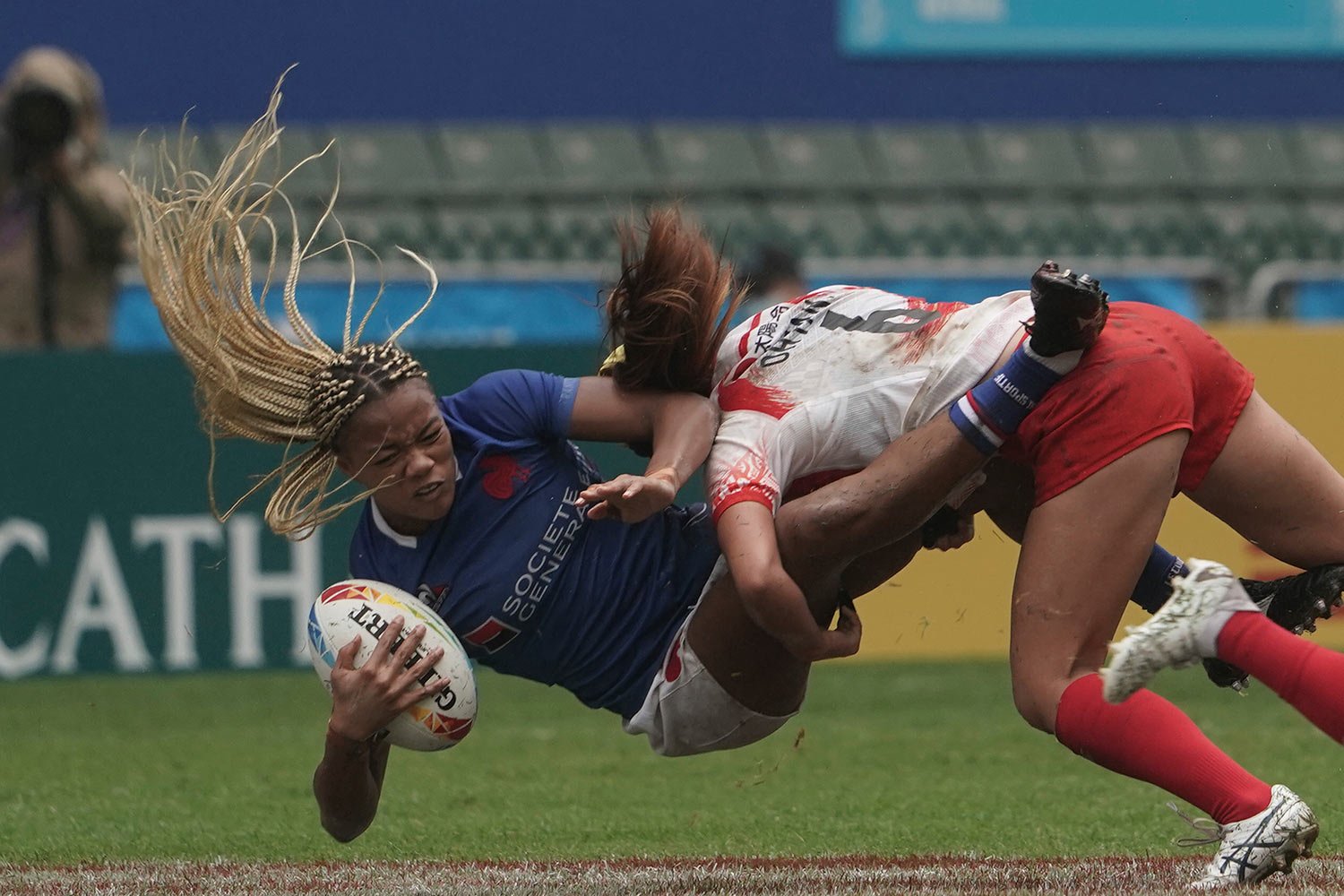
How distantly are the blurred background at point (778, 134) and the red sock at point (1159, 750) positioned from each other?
6.10 metres

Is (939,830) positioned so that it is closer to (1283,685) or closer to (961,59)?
(1283,685)

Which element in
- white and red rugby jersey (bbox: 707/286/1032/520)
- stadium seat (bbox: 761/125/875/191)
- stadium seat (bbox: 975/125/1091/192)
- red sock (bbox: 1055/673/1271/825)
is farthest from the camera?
stadium seat (bbox: 975/125/1091/192)

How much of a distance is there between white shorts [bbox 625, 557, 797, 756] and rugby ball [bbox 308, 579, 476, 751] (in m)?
0.50

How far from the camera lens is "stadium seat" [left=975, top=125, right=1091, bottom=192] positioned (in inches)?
555

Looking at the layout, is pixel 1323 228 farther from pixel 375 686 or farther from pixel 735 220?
pixel 375 686

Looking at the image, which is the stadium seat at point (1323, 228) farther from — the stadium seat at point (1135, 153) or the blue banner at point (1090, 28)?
the blue banner at point (1090, 28)

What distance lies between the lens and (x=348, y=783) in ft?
14.1

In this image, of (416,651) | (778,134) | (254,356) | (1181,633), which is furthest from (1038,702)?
(778,134)

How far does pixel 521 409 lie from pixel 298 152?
9.06m

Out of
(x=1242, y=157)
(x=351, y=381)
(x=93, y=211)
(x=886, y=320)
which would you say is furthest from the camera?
(x=1242, y=157)

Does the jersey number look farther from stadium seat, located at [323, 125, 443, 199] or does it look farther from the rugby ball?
stadium seat, located at [323, 125, 443, 199]

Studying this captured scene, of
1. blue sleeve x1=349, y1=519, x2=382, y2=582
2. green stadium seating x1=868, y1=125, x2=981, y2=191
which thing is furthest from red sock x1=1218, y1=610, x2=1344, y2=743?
green stadium seating x1=868, y1=125, x2=981, y2=191

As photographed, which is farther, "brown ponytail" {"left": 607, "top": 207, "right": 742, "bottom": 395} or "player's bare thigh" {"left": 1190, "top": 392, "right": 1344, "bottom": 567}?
"brown ponytail" {"left": 607, "top": 207, "right": 742, "bottom": 395}

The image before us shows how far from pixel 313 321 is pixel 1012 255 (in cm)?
449
